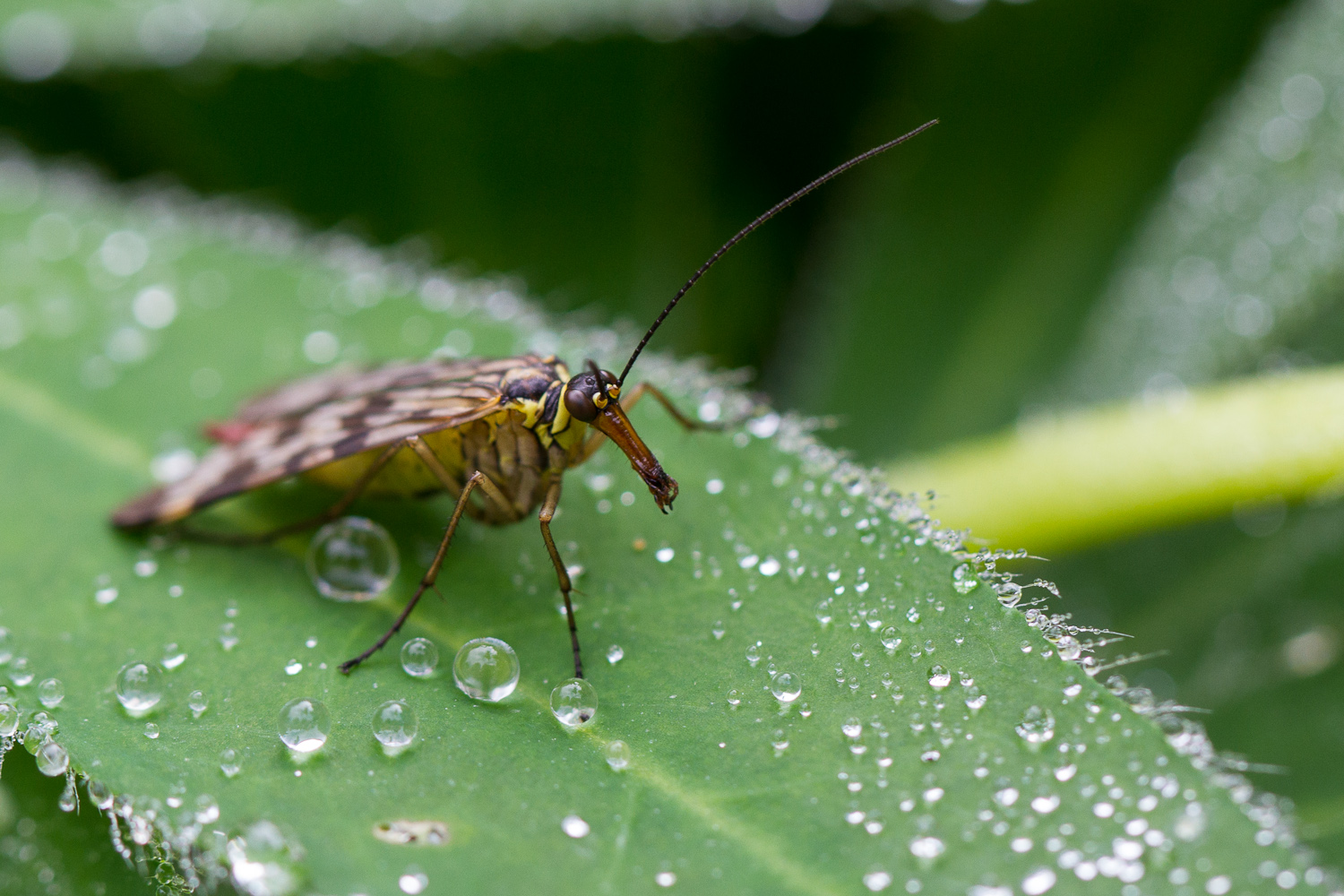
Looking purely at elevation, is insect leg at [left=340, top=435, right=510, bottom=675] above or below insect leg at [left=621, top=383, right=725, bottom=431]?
below

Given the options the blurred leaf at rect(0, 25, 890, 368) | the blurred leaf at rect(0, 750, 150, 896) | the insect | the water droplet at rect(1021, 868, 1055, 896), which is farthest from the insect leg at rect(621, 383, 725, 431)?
the blurred leaf at rect(0, 750, 150, 896)

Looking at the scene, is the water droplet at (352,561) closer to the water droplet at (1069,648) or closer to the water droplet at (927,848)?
the water droplet at (927,848)

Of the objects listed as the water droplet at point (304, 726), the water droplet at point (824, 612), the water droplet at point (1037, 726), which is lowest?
the water droplet at point (304, 726)

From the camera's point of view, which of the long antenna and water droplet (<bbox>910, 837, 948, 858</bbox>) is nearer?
water droplet (<bbox>910, 837, 948, 858</bbox>)

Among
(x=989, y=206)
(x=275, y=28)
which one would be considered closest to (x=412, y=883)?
(x=275, y=28)

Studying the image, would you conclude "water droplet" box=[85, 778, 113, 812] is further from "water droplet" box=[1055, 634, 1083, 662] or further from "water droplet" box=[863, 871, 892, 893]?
"water droplet" box=[1055, 634, 1083, 662]

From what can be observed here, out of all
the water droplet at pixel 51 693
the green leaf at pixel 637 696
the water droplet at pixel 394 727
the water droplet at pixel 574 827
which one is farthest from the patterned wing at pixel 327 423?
the water droplet at pixel 574 827
